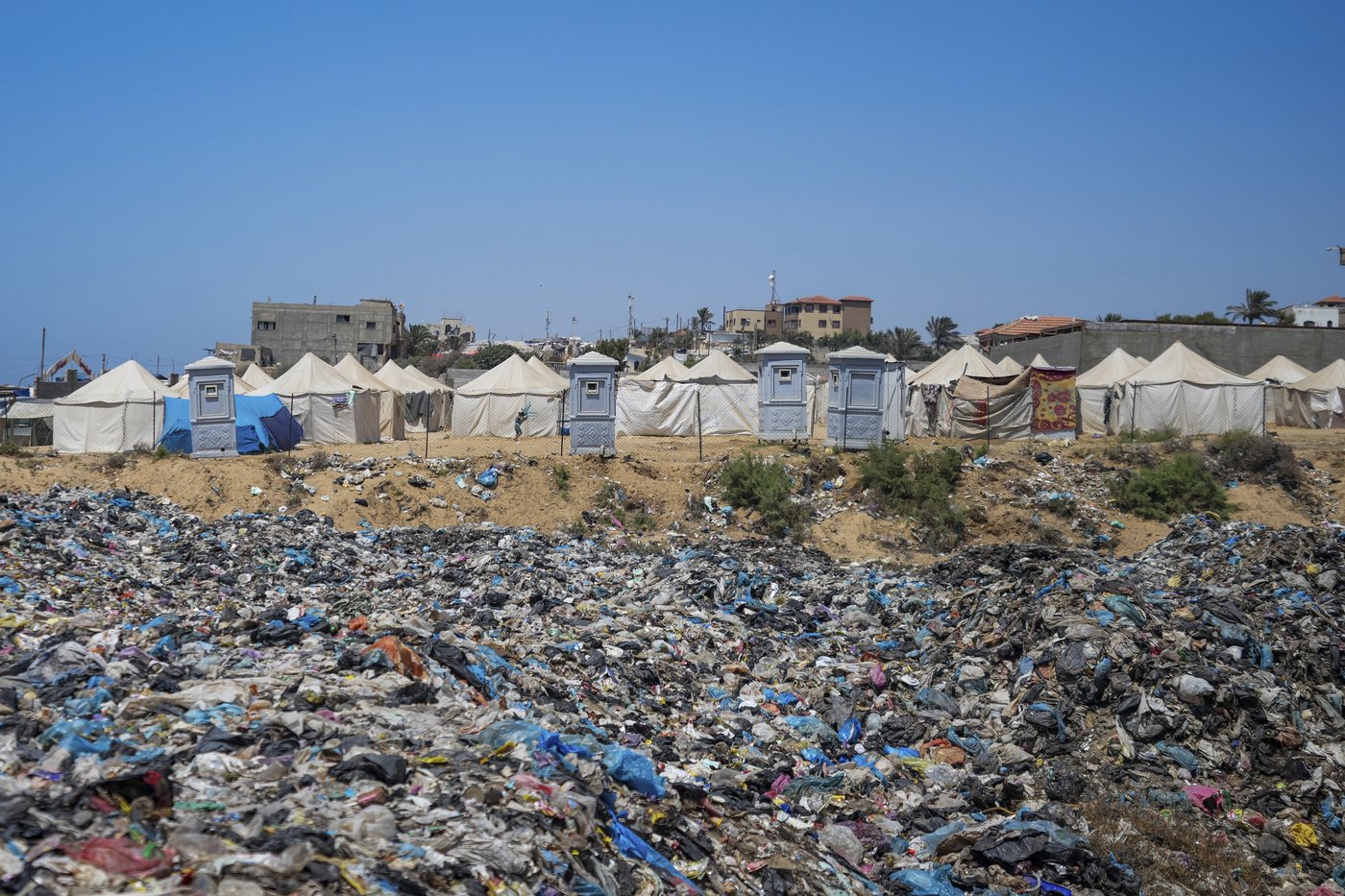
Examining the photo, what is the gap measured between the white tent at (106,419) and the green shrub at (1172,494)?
825 inches

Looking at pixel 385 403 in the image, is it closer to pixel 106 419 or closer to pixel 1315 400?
pixel 106 419

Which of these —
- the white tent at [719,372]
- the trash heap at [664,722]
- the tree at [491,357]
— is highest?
the tree at [491,357]

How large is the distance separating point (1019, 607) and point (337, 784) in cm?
703

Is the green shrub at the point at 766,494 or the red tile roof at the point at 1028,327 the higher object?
the red tile roof at the point at 1028,327

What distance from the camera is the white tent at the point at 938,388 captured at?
25.6 metres

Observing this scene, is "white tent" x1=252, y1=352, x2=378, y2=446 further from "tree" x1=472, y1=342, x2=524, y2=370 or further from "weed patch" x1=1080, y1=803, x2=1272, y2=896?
"weed patch" x1=1080, y1=803, x2=1272, y2=896

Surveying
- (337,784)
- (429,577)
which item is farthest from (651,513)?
(337,784)

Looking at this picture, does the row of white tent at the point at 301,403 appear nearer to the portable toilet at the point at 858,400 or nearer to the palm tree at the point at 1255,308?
the portable toilet at the point at 858,400

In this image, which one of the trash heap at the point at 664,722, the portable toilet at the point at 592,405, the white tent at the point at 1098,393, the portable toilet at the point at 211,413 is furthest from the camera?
the white tent at the point at 1098,393

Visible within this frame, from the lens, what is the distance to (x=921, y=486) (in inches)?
678

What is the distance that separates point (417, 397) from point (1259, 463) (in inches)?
813

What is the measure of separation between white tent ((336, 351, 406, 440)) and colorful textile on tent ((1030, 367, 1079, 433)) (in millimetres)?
16493

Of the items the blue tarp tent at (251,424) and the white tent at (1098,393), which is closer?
the blue tarp tent at (251,424)

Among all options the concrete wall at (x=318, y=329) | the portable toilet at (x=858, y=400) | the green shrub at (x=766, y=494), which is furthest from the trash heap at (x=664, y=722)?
the concrete wall at (x=318, y=329)
